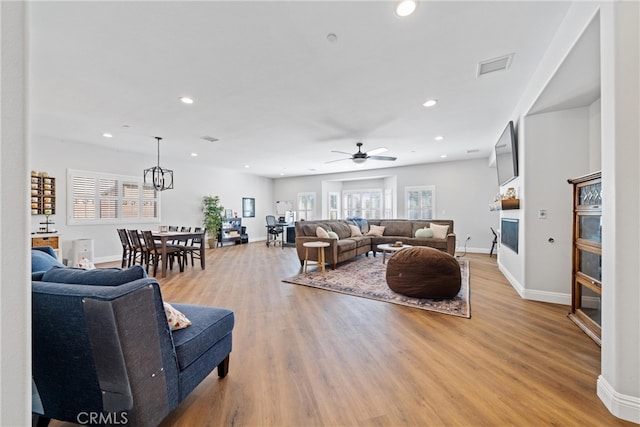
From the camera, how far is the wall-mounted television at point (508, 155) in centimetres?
386

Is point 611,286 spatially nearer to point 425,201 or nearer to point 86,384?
point 86,384

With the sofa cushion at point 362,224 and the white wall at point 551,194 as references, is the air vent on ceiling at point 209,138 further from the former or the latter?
the white wall at point 551,194

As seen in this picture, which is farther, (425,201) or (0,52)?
(425,201)

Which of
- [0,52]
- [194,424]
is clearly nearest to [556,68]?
[0,52]

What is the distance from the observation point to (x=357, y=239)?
6.35 meters

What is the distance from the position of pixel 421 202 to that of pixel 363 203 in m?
2.52

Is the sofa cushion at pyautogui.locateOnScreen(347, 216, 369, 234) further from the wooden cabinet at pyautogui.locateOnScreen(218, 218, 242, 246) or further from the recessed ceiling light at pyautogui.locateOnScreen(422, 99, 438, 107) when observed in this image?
the wooden cabinet at pyautogui.locateOnScreen(218, 218, 242, 246)

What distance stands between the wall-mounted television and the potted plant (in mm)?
7713

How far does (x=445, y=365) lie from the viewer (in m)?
2.00

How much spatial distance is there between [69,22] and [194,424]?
3104 millimetres

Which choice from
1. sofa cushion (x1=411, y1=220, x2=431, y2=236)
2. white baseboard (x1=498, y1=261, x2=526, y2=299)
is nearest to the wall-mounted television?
white baseboard (x1=498, y1=261, x2=526, y2=299)

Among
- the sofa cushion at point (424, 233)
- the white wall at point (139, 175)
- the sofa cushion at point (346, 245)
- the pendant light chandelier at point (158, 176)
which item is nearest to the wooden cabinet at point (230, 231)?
the white wall at point (139, 175)

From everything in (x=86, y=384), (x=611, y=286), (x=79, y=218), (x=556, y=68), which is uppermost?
(x=556, y=68)

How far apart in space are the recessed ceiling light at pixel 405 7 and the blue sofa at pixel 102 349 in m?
2.48
